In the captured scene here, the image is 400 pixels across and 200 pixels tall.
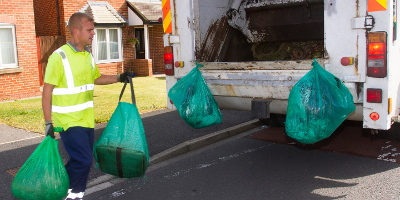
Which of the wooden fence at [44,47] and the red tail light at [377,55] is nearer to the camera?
the red tail light at [377,55]

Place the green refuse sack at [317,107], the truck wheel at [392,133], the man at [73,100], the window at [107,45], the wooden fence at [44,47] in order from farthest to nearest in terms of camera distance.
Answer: the window at [107,45]
the wooden fence at [44,47]
the truck wheel at [392,133]
the green refuse sack at [317,107]
the man at [73,100]

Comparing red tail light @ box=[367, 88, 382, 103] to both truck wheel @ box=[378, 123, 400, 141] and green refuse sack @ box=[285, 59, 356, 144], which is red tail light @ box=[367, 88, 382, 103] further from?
truck wheel @ box=[378, 123, 400, 141]

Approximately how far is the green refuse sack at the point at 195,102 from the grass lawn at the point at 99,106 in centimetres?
326

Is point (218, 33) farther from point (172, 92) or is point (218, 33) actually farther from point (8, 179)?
point (8, 179)

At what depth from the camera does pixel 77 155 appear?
10.0 ft

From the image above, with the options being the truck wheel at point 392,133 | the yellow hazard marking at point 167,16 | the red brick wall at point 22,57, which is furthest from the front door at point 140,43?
the truck wheel at point 392,133

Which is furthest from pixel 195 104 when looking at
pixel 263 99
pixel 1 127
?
pixel 1 127

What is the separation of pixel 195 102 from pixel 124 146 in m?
1.23

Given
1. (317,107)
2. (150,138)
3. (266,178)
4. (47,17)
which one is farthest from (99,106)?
(47,17)

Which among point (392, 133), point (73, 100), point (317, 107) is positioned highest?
point (73, 100)

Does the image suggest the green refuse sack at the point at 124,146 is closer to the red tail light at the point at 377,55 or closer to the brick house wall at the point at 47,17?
the red tail light at the point at 377,55

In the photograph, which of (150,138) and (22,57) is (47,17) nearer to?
(22,57)

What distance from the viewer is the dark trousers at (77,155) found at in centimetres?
305

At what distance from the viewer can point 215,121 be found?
4266 mm
